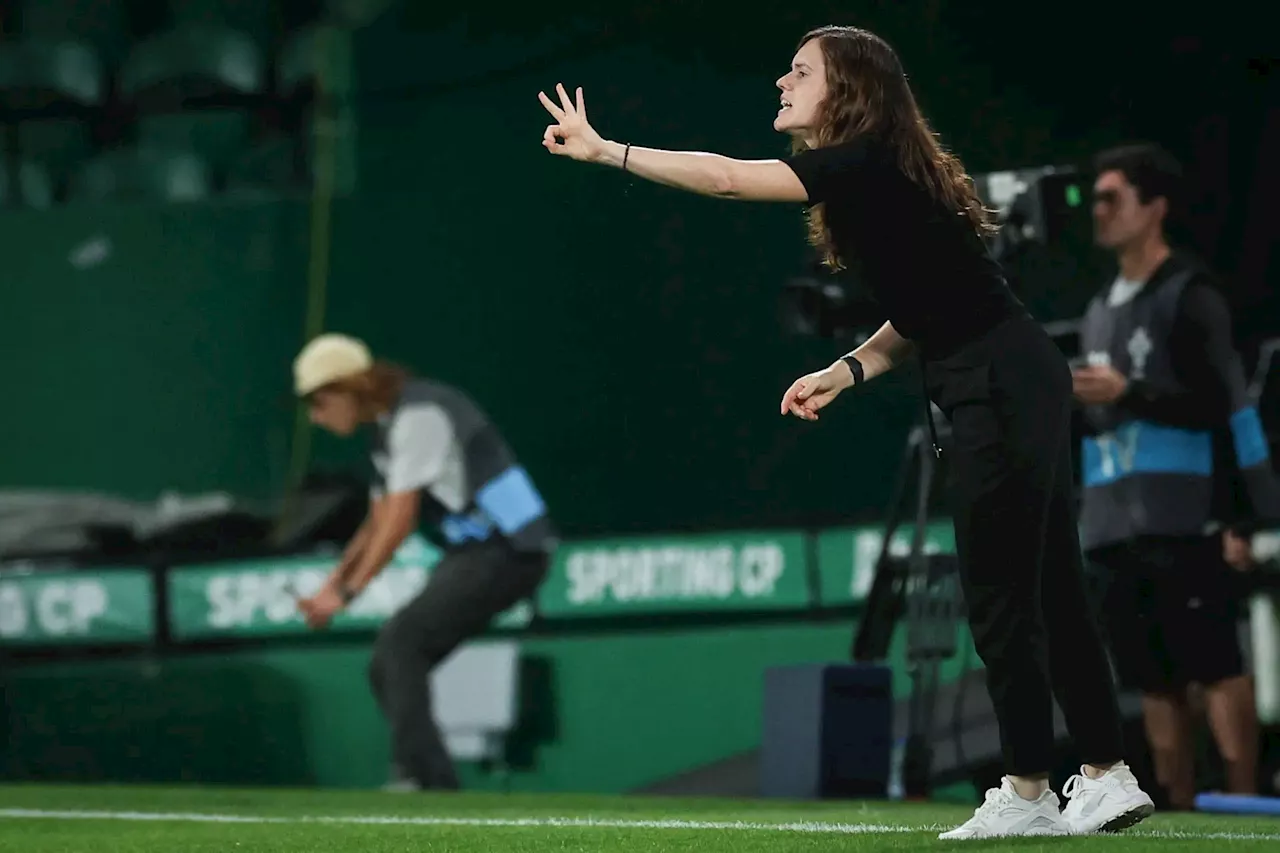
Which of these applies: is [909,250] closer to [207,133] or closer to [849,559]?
[849,559]

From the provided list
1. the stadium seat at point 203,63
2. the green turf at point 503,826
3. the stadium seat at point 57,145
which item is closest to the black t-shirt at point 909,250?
the green turf at point 503,826

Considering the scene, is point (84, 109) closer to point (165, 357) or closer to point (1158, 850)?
point (165, 357)

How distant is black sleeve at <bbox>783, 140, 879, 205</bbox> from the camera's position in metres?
3.14

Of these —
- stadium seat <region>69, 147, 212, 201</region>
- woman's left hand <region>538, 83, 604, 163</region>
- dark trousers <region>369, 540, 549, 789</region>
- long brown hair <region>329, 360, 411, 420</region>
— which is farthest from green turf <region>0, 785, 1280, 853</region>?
stadium seat <region>69, 147, 212, 201</region>

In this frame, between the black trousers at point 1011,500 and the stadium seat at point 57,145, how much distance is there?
5.55 meters

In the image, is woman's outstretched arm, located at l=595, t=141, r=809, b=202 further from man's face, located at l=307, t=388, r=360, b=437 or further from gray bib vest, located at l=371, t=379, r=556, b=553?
man's face, located at l=307, t=388, r=360, b=437

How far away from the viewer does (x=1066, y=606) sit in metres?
3.41

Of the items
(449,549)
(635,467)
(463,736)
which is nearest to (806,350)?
(635,467)

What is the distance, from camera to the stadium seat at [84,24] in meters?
8.16

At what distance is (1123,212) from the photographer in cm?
542

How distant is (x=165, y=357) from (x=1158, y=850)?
17.6 ft

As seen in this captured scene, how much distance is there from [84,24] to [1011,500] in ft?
19.2

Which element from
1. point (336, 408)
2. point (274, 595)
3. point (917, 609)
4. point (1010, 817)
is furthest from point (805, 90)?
point (274, 595)

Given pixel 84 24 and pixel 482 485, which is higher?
pixel 84 24
